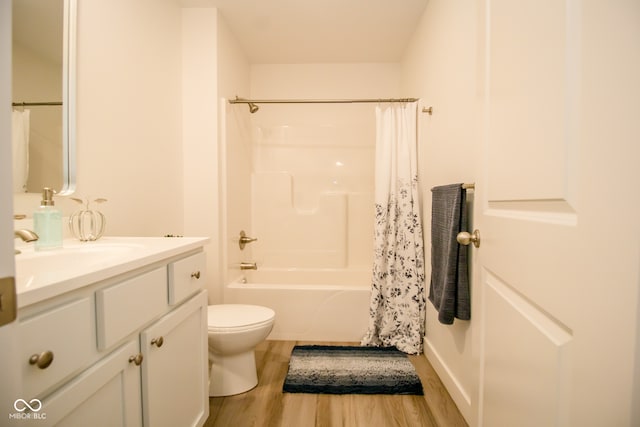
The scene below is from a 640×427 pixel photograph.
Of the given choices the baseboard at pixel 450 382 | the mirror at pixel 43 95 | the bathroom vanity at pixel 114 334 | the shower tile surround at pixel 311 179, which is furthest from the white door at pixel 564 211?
the shower tile surround at pixel 311 179

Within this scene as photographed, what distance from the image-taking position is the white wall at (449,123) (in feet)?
4.63

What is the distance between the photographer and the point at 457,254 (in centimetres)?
144

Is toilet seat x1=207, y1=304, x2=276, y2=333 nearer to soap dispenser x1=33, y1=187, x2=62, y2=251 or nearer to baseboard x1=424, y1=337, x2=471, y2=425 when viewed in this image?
soap dispenser x1=33, y1=187, x2=62, y2=251

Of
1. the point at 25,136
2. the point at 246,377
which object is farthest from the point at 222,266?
the point at 25,136

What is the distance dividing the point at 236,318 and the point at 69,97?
1277 mm

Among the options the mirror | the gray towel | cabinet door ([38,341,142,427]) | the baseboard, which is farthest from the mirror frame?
the baseboard

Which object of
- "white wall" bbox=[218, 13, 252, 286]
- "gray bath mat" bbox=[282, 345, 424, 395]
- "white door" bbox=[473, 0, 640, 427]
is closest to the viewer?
"white door" bbox=[473, 0, 640, 427]

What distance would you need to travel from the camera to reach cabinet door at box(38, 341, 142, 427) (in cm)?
61

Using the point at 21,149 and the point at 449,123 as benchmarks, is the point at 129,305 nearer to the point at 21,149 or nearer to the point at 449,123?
the point at 21,149

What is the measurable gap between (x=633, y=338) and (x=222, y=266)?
2.14 metres

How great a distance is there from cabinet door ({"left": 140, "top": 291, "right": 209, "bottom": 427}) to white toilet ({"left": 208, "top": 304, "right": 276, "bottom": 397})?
0.26 metres

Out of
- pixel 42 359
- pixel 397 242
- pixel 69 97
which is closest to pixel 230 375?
pixel 42 359

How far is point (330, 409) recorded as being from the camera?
5.03 ft

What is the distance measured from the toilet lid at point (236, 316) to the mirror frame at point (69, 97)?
907 millimetres
